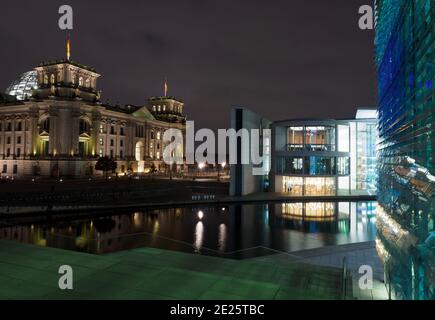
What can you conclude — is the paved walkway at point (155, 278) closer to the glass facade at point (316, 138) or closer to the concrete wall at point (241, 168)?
the concrete wall at point (241, 168)

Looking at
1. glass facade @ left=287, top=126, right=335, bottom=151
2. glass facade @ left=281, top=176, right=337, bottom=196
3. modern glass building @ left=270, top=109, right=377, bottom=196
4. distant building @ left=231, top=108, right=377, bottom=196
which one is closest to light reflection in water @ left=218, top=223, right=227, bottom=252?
distant building @ left=231, top=108, right=377, bottom=196

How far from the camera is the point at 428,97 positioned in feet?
23.0

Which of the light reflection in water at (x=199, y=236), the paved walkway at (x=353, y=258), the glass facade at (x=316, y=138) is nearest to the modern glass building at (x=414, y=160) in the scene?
the paved walkway at (x=353, y=258)

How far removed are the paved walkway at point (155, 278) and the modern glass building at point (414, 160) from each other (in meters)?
2.03

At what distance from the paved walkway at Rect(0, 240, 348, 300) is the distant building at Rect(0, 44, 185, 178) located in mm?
65711

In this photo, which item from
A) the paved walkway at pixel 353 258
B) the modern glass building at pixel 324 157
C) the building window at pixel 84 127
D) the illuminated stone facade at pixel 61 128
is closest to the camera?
the paved walkway at pixel 353 258

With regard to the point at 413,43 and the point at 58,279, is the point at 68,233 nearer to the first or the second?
the point at 58,279

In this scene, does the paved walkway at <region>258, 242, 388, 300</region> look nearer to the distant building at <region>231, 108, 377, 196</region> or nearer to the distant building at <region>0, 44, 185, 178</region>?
the distant building at <region>231, 108, 377, 196</region>

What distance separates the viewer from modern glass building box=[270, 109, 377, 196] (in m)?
52.9

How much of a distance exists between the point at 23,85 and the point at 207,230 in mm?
102077

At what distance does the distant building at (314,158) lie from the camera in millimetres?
52281

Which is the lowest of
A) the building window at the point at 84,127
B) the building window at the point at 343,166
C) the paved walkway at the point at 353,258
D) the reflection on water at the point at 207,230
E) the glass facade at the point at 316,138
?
the reflection on water at the point at 207,230

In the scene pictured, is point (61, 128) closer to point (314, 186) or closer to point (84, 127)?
point (84, 127)

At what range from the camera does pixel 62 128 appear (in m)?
71.8
